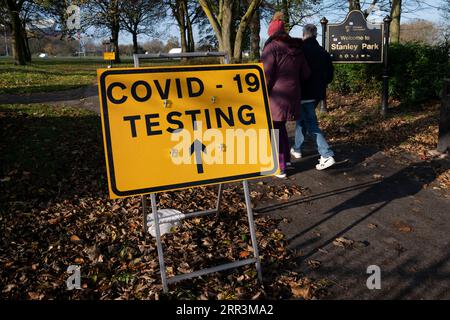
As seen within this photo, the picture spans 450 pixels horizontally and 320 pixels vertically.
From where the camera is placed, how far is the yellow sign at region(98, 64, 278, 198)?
2.85 m

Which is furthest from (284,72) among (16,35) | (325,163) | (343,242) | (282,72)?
(16,35)

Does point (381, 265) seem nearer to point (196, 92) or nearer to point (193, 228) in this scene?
point (193, 228)

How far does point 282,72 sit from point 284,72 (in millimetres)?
27

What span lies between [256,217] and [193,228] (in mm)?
728

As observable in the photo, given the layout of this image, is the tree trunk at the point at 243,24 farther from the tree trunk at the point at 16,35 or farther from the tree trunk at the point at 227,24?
the tree trunk at the point at 16,35

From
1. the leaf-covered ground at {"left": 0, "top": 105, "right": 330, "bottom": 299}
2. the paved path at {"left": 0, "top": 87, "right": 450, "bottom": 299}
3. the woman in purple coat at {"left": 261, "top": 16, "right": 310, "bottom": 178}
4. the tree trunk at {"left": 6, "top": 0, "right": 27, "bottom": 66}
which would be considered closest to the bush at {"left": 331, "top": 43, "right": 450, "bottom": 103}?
the paved path at {"left": 0, "top": 87, "right": 450, "bottom": 299}

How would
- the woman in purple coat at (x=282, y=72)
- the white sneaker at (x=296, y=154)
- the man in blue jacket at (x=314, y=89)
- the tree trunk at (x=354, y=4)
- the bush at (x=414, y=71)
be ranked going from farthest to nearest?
the tree trunk at (x=354, y=4)
the bush at (x=414, y=71)
the white sneaker at (x=296, y=154)
the man in blue jacket at (x=314, y=89)
the woman in purple coat at (x=282, y=72)

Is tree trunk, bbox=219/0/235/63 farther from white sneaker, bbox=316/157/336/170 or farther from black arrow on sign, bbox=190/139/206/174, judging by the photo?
black arrow on sign, bbox=190/139/206/174

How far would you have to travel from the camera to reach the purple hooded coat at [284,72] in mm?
4953

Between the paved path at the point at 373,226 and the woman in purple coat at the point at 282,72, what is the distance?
1.01m

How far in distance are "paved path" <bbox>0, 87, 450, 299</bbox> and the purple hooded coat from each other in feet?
3.46

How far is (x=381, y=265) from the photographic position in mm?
3338

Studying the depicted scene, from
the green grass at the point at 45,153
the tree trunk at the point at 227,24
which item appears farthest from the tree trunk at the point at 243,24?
the green grass at the point at 45,153

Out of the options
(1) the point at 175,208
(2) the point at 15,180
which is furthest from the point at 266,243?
(2) the point at 15,180
